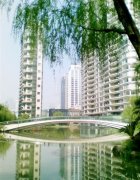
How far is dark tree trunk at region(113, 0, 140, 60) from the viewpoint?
3.25 metres

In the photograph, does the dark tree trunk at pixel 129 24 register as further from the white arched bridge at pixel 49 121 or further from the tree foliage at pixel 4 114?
the tree foliage at pixel 4 114

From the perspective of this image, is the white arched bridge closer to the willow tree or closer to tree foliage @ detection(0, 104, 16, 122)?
tree foliage @ detection(0, 104, 16, 122)

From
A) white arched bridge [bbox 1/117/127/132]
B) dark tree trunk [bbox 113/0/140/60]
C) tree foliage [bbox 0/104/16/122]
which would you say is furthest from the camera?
tree foliage [bbox 0/104/16/122]

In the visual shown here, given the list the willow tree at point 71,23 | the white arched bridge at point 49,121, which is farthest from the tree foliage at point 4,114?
the willow tree at point 71,23

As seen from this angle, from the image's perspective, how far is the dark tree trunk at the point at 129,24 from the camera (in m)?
3.25

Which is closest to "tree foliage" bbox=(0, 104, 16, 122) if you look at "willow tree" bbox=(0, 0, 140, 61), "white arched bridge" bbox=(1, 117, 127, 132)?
"white arched bridge" bbox=(1, 117, 127, 132)

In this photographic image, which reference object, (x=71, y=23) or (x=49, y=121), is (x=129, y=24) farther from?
(x=49, y=121)

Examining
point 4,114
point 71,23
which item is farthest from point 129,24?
point 4,114

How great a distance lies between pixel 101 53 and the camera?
383 cm

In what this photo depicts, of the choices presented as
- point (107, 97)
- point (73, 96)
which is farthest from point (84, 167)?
point (73, 96)

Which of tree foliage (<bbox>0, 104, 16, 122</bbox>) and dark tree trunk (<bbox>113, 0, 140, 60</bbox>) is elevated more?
tree foliage (<bbox>0, 104, 16, 122</bbox>)

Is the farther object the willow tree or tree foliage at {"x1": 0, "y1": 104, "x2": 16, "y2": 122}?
tree foliage at {"x1": 0, "y1": 104, "x2": 16, "y2": 122}

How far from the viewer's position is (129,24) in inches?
129

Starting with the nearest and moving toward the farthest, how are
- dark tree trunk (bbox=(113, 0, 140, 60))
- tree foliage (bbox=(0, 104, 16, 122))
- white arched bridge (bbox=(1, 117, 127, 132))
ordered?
dark tree trunk (bbox=(113, 0, 140, 60)) < white arched bridge (bbox=(1, 117, 127, 132)) < tree foliage (bbox=(0, 104, 16, 122))
